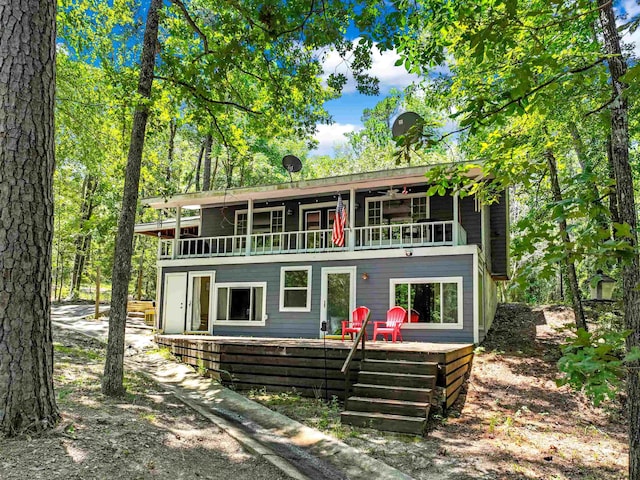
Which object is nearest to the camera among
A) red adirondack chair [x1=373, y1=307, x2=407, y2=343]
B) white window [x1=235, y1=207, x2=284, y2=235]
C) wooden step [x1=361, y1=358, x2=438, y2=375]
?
wooden step [x1=361, y1=358, x2=438, y2=375]

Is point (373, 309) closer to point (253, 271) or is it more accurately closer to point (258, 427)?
point (253, 271)

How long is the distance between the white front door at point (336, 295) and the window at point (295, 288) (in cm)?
60

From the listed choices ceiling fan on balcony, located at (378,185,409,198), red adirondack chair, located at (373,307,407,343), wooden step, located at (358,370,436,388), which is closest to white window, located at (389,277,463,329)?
red adirondack chair, located at (373,307,407,343)

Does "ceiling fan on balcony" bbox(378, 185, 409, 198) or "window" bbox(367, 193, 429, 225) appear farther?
"window" bbox(367, 193, 429, 225)

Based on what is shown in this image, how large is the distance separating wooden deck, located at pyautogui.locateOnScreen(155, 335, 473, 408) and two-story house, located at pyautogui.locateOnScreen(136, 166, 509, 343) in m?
3.19

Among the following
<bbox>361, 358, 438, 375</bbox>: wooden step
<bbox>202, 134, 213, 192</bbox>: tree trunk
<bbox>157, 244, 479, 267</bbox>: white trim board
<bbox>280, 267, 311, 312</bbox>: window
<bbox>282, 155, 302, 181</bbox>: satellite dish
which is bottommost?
<bbox>361, 358, 438, 375</bbox>: wooden step

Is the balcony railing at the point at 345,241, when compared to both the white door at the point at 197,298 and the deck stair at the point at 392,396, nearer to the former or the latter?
the white door at the point at 197,298

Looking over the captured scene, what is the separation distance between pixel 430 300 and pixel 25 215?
35.9 feet

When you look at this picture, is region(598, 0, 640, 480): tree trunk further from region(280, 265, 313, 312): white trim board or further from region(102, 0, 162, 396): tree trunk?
region(280, 265, 313, 312): white trim board

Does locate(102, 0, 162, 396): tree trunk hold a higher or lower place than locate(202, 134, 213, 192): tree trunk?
lower

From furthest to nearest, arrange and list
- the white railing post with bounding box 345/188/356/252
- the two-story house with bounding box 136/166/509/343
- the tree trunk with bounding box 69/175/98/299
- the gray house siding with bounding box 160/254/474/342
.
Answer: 1. the tree trunk with bounding box 69/175/98/299
2. the white railing post with bounding box 345/188/356/252
3. the two-story house with bounding box 136/166/509/343
4. the gray house siding with bounding box 160/254/474/342

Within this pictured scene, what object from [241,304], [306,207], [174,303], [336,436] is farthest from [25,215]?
[174,303]

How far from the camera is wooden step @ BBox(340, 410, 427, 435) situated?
6621 mm

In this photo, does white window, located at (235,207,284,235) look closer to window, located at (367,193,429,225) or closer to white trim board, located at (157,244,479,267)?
white trim board, located at (157,244,479,267)
